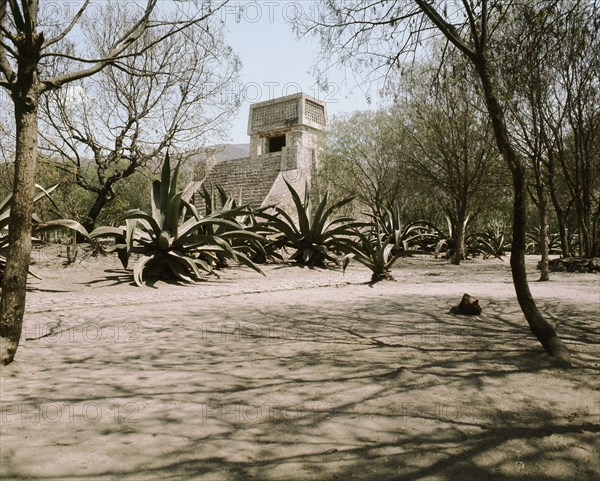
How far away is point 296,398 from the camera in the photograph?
1.99m

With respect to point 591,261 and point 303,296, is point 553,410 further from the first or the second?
point 591,261

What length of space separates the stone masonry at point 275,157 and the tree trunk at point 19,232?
1815 cm

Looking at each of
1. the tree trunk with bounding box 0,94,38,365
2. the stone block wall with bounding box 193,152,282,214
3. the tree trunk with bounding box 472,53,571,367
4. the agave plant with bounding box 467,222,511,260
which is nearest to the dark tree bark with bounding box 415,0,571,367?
the tree trunk with bounding box 472,53,571,367

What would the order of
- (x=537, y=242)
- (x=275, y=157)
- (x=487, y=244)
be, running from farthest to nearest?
(x=275, y=157) → (x=537, y=242) → (x=487, y=244)

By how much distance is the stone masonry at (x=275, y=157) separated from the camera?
74.3ft

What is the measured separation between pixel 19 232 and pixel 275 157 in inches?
857

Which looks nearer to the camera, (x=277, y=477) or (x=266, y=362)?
(x=277, y=477)

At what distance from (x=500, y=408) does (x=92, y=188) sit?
13102mm

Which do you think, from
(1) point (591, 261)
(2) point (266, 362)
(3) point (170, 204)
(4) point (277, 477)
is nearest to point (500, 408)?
(4) point (277, 477)

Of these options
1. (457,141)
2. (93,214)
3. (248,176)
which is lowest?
(93,214)

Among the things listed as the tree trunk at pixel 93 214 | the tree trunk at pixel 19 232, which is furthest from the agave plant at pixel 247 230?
the tree trunk at pixel 93 214

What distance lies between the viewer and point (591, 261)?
938 cm

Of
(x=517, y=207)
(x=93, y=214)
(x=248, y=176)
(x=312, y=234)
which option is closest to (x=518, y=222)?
(x=517, y=207)

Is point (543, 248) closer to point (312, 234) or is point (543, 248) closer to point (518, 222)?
point (312, 234)
